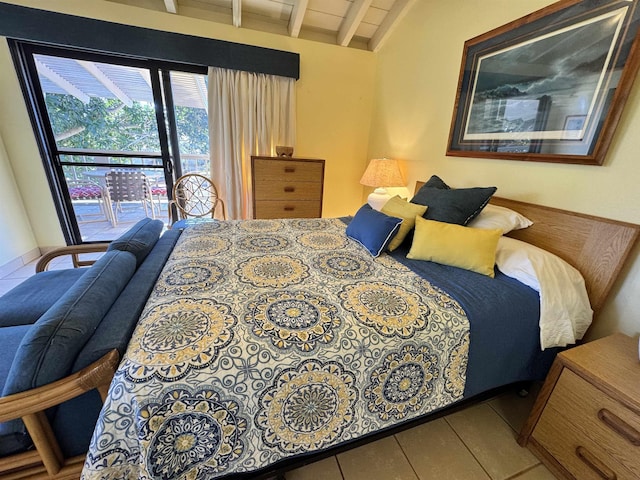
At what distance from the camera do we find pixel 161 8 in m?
2.47

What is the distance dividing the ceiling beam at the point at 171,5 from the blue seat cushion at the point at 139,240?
2.14 metres

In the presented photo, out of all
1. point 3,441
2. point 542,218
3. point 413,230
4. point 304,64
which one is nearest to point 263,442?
point 3,441

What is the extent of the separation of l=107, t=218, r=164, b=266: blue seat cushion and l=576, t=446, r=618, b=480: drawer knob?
211 cm

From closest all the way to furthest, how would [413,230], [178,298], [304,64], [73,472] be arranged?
[73,472], [178,298], [413,230], [304,64]

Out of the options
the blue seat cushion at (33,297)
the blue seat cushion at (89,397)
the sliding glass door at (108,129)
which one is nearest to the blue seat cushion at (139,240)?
the blue seat cushion at (33,297)

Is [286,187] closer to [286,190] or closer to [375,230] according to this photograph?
[286,190]

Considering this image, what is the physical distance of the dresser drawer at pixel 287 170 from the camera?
2746 millimetres

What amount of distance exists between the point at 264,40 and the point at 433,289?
3074mm

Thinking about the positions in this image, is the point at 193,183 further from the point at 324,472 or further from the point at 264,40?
the point at 324,472

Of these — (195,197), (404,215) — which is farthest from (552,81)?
(195,197)

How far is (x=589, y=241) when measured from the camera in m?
1.33

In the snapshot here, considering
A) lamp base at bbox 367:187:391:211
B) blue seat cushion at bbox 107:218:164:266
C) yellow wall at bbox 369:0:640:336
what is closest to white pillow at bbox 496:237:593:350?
yellow wall at bbox 369:0:640:336

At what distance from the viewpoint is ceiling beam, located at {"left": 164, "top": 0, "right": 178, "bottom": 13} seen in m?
2.32

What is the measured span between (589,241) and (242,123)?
3078 mm
